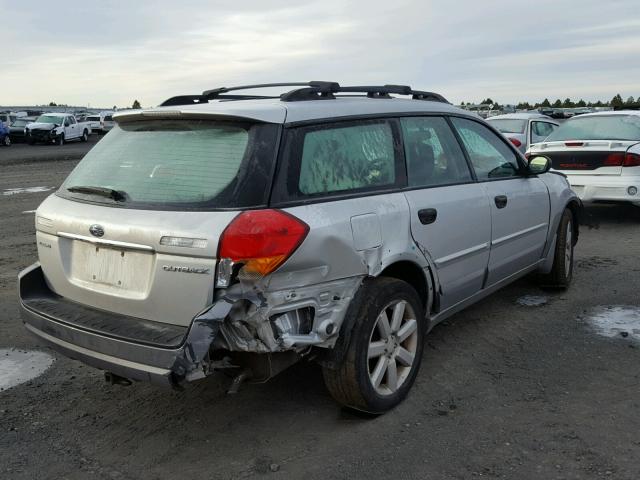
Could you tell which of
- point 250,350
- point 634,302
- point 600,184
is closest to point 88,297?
point 250,350

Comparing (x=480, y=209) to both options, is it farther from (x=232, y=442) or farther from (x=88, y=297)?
(x=88, y=297)

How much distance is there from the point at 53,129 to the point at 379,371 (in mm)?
35789

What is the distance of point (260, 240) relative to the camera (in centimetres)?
297

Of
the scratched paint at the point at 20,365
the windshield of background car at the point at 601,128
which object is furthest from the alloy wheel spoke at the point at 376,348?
the windshield of background car at the point at 601,128

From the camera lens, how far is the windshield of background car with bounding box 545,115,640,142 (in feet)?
30.9

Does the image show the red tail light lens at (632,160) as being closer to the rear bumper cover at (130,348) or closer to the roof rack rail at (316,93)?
the roof rack rail at (316,93)

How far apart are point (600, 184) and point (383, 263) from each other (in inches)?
257


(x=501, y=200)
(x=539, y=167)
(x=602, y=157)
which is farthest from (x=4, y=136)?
(x=501, y=200)

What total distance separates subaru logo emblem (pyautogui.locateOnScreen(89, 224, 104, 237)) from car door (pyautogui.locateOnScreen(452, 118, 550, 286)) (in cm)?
251

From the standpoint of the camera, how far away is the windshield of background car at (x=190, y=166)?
10.2 ft

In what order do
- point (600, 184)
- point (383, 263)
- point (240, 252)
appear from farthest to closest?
point (600, 184) → point (383, 263) → point (240, 252)

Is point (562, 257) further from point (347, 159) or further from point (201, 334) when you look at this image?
point (201, 334)

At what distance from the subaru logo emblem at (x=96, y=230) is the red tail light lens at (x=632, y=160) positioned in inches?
302

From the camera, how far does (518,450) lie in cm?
325
